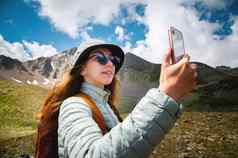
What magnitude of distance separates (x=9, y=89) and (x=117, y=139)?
71.1 meters

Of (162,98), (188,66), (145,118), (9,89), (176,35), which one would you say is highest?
(176,35)

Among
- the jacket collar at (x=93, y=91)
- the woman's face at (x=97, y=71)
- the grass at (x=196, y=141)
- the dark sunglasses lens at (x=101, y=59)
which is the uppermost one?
the dark sunglasses lens at (x=101, y=59)

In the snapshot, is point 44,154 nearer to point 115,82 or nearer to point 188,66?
point 188,66

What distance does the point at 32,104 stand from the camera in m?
58.1

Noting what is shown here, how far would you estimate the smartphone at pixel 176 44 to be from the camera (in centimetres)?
178

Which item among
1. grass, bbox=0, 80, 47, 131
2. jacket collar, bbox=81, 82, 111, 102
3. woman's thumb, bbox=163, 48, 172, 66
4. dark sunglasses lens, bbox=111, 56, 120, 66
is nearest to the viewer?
woman's thumb, bbox=163, 48, 172, 66

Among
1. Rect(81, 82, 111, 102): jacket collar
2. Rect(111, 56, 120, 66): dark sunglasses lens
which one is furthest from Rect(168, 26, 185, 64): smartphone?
Rect(111, 56, 120, 66): dark sunglasses lens

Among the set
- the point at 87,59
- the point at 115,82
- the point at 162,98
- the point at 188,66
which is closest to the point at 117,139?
the point at 162,98

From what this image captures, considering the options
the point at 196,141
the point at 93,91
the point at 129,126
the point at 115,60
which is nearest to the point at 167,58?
the point at 129,126

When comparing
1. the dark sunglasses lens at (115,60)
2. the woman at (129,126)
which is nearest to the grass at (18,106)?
the dark sunglasses lens at (115,60)

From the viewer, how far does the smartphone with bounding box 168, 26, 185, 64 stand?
5.84ft

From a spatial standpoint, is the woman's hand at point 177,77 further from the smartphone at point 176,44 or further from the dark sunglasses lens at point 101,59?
the dark sunglasses lens at point 101,59

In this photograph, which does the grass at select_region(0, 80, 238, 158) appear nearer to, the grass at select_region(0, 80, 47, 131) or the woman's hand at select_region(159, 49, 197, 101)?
the woman's hand at select_region(159, 49, 197, 101)

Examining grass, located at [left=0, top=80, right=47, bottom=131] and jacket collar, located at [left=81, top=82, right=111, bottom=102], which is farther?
grass, located at [left=0, top=80, right=47, bottom=131]
